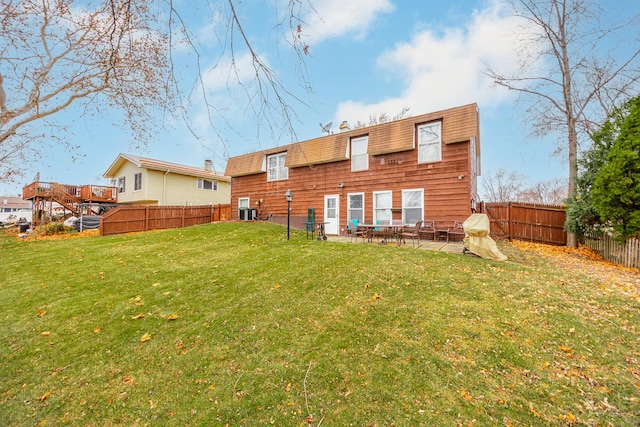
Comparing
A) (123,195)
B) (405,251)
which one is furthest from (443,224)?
(123,195)

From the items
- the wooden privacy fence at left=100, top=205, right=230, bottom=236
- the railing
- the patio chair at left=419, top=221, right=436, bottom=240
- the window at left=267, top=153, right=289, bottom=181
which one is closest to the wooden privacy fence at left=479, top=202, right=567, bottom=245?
the patio chair at left=419, top=221, right=436, bottom=240

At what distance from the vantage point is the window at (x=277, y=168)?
15.7m

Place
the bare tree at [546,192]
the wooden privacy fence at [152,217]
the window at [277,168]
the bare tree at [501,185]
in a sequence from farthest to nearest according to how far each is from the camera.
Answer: the bare tree at [501,185], the bare tree at [546,192], the window at [277,168], the wooden privacy fence at [152,217]

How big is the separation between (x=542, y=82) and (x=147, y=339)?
17241 millimetres

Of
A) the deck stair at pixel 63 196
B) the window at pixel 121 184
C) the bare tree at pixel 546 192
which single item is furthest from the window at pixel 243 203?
the bare tree at pixel 546 192

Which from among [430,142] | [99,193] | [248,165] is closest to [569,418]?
[430,142]

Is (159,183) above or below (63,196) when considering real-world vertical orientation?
above

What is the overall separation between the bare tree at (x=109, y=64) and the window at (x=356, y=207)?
951 cm

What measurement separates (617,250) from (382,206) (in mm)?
7681

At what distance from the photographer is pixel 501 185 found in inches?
1180

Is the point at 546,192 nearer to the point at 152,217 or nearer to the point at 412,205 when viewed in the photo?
the point at 412,205

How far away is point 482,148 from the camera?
48.7 ft

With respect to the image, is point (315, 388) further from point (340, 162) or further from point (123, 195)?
point (123, 195)

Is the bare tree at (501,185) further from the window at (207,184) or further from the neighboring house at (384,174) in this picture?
the window at (207,184)
